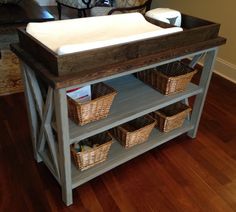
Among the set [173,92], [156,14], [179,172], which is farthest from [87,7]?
[179,172]

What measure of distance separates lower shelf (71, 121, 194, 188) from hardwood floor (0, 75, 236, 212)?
0.13 meters

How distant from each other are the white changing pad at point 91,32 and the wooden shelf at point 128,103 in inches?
13.7

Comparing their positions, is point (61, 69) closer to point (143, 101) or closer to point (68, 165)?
point (68, 165)

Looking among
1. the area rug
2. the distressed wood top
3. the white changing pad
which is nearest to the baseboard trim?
the distressed wood top

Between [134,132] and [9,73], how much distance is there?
1.29 metres

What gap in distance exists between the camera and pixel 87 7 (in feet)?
11.4

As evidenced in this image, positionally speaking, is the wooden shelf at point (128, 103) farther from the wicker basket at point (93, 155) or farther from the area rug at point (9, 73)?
the area rug at point (9, 73)

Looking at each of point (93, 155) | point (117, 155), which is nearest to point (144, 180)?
point (117, 155)

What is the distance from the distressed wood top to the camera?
A: 3.07 ft

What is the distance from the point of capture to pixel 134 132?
140 centimetres

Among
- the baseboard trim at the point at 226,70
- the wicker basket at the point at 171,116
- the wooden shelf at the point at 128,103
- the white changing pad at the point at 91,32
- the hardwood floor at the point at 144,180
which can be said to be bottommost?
the hardwood floor at the point at 144,180

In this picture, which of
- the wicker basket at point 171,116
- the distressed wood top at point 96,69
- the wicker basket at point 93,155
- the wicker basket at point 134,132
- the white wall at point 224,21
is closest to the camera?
the distressed wood top at point 96,69

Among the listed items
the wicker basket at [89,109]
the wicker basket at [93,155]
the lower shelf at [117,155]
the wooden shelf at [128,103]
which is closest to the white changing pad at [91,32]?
the wicker basket at [89,109]

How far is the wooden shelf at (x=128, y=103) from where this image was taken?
3.85 feet
